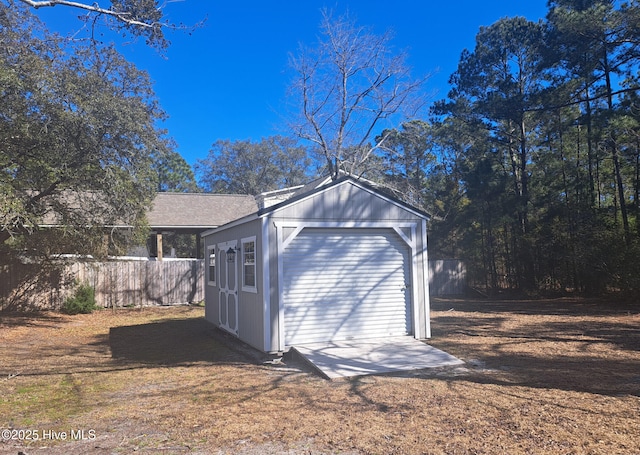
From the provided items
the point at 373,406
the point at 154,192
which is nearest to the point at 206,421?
the point at 373,406

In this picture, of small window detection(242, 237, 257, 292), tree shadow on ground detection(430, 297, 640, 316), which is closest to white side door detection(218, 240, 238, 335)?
small window detection(242, 237, 257, 292)

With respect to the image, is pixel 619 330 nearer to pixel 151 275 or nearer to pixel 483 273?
pixel 483 273

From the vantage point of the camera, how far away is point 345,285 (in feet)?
27.9

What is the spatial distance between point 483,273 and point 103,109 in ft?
56.8

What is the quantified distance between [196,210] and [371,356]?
14.4 meters

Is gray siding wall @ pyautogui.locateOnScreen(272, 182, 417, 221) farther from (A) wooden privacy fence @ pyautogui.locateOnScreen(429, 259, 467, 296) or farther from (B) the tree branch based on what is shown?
(A) wooden privacy fence @ pyautogui.locateOnScreen(429, 259, 467, 296)

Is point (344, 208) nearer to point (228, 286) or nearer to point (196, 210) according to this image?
point (228, 286)

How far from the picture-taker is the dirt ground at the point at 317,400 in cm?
411

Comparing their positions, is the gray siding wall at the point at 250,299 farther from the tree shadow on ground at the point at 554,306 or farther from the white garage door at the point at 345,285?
the tree shadow on ground at the point at 554,306

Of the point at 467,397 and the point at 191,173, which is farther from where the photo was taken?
the point at 191,173

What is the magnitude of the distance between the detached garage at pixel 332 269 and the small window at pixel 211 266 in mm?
2487

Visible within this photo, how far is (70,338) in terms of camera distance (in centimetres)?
1075

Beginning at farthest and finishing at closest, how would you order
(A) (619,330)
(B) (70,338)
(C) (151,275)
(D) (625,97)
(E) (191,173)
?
(E) (191,173) → (C) (151,275) → (D) (625,97) → (B) (70,338) → (A) (619,330)

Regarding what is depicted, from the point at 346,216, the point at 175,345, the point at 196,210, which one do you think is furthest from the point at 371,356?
the point at 196,210
